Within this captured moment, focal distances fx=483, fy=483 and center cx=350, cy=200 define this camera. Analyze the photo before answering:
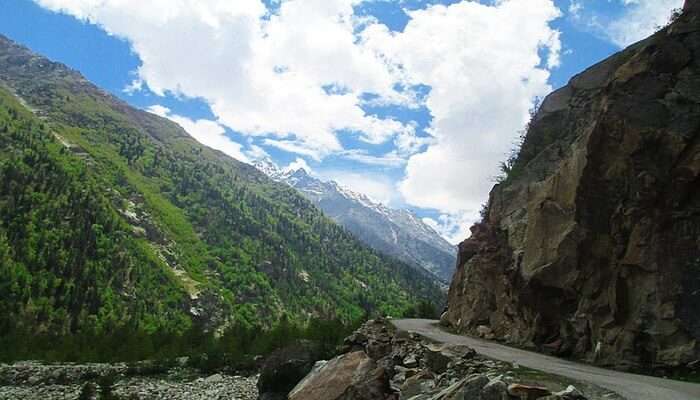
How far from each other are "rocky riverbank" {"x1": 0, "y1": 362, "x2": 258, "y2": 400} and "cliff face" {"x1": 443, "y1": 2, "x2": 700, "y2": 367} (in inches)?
964

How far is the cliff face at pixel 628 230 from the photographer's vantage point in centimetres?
1539

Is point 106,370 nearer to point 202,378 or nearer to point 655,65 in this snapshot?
point 202,378

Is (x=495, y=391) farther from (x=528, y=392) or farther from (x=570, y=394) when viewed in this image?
(x=570, y=394)

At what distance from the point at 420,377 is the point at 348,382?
3641mm

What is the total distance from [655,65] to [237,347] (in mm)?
61493

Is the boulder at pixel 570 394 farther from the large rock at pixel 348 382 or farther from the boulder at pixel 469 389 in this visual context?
the large rock at pixel 348 382

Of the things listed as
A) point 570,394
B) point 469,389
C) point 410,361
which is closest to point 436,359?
point 410,361

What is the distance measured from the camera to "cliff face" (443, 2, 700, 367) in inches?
606

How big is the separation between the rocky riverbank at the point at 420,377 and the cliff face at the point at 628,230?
5.61 meters

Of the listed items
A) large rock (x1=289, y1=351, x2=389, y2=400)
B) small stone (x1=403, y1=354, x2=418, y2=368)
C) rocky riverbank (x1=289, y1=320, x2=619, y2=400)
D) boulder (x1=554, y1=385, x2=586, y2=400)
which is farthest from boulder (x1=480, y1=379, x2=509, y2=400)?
small stone (x1=403, y1=354, x2=418, y2=368)

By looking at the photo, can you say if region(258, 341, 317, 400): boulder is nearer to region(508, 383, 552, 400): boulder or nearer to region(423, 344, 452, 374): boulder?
region(423, 344, 452, 374): boulder

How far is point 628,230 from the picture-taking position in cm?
1741

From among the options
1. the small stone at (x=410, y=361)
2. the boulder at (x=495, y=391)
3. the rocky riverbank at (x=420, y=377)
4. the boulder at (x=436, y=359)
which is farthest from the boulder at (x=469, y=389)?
the small stone at (x=410, y=361)

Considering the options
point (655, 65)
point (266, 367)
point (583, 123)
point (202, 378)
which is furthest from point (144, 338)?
point (655, 65)
